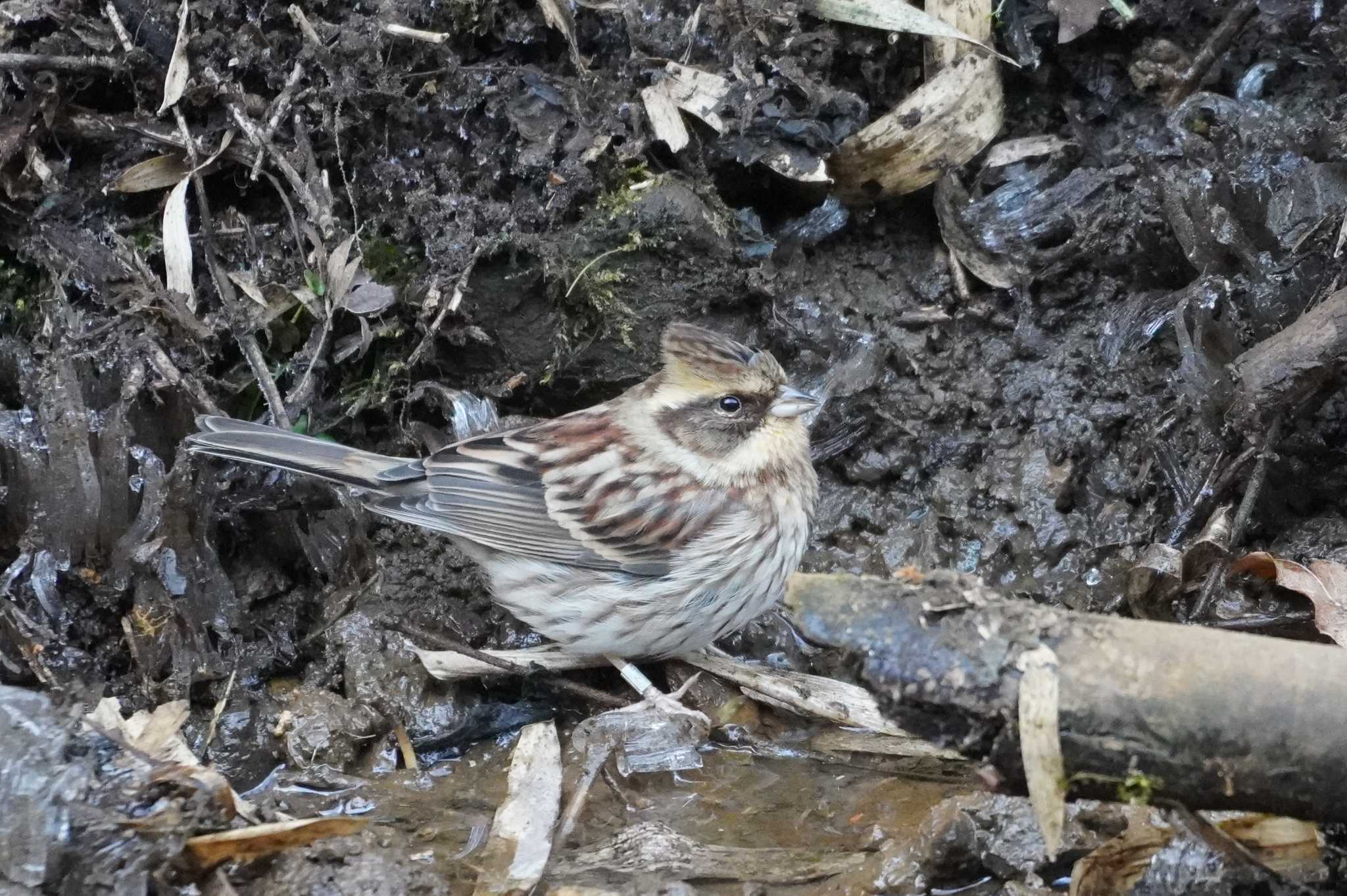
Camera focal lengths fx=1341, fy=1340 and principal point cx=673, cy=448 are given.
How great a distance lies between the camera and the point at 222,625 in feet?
15.8

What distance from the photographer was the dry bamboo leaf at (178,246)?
5223 millimetres

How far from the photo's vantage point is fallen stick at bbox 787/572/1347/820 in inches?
101

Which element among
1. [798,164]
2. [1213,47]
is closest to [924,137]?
[798,164]

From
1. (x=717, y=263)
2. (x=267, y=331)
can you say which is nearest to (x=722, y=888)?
(x=717, y=263)

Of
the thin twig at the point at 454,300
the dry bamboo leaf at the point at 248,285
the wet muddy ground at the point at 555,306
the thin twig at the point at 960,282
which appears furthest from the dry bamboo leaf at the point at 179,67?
the thin twig at the point at 960,282

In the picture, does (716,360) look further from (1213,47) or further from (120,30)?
(120,30)

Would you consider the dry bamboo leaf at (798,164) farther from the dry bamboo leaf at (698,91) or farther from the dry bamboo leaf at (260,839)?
the dry bamboo leaf at (260,839)

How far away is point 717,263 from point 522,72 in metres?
1.16

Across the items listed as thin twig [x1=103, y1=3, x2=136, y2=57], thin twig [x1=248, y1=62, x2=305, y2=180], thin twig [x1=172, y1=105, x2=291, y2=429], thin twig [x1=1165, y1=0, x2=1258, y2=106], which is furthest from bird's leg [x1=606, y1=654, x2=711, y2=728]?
thin twig [x1=1165, y1=0, x2=1258, y2=106]

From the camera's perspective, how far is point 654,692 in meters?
4.73

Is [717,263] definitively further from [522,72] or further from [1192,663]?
[1192,663]

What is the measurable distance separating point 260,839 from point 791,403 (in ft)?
7.41

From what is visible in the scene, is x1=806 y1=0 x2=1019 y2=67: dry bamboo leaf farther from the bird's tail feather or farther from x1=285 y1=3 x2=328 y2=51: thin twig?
the bird's tail feather

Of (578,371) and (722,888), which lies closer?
(722,888)
